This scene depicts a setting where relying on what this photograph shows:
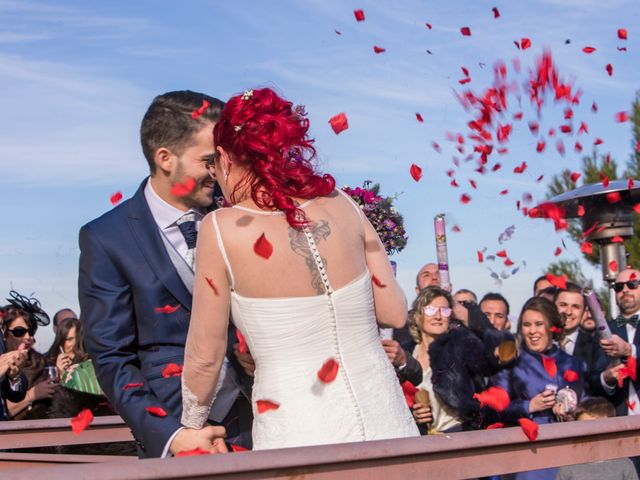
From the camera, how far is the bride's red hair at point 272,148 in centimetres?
293

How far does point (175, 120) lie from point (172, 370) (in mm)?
938

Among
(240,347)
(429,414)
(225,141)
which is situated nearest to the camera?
(225,141)

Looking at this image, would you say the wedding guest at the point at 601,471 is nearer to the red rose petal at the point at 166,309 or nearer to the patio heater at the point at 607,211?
the red rose petal at the point at 166,309

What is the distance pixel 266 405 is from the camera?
295cm

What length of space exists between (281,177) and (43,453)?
6.86ft

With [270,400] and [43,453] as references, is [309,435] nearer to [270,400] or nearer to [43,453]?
[270,400]

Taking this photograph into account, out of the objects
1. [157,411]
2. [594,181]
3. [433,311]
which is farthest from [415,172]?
[594,181]

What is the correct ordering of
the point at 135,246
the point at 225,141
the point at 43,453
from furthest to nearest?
1. the point at 43,453
2. the point at 135,246
3. the point at 225,141

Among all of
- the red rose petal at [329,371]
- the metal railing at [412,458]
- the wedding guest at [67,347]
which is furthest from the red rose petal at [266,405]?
the wedding guest at [67,347]

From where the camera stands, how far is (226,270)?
2885 millimetres

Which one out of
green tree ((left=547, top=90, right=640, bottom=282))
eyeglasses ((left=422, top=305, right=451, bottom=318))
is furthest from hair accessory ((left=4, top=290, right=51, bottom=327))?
green tree ((left=547, top=90, right=640, bottom=282))

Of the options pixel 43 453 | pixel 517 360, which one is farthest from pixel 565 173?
pixel 43 453

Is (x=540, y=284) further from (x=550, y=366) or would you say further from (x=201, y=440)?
(x=201, y=440)

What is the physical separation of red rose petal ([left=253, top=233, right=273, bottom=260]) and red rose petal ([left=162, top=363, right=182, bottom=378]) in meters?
0.79
